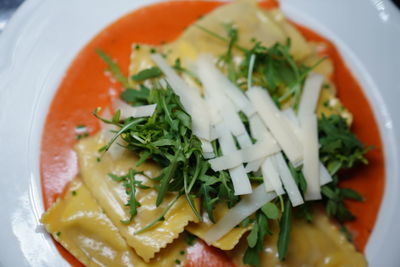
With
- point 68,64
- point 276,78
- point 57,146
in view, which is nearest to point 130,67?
point 68,64

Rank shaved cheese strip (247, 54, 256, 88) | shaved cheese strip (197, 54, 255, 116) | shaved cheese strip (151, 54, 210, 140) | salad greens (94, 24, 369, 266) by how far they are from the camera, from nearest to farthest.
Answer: salad greens (94, 24, 369, 266) < shaved cheese strip (151, 54, 210, 140) < shaved cheese strip (197, 54, 255, 116) < shaved cheese strip (247, 54, 256, 88)

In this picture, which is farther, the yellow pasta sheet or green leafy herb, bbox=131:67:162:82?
green leafy herb, bbox=131:67:162:82

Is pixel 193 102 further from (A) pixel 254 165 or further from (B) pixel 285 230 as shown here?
(B) pixel 285 230

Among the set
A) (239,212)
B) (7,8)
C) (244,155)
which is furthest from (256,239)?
(7,8)

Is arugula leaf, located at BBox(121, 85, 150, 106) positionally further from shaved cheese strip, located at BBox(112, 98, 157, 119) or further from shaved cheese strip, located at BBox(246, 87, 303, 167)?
shaved cheese strip, located at BBox(246, 87, 303, 167)

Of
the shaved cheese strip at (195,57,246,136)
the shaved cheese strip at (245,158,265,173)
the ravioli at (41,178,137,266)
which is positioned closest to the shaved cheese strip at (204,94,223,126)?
the shaved cheese strip at (195,57,246,136)

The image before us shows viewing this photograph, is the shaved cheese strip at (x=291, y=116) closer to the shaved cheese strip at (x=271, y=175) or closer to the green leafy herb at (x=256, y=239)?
the shaved cheese strip at (x=271, y=175)

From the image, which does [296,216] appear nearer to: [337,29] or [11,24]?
[337,29]
